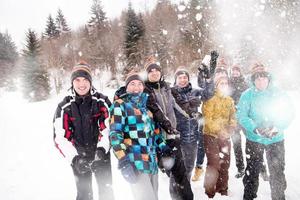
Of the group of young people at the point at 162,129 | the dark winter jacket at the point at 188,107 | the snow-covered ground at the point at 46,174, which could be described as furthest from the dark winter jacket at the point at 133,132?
the snow-covered ground at the point at 46,174

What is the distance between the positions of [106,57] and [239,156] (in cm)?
4390

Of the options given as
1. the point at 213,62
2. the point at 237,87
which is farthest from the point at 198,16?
the point at 213,62

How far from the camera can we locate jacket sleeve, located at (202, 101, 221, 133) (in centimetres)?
536

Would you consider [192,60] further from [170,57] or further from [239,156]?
[239,156]

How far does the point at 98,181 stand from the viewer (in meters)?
4.29

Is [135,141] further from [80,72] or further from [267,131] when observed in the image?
[267,131]

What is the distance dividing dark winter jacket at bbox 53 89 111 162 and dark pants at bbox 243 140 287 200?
8.11 ft

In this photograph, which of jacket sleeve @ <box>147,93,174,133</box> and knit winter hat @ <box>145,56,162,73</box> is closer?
jacket sleeve @ <box>147,93,174,133</box>

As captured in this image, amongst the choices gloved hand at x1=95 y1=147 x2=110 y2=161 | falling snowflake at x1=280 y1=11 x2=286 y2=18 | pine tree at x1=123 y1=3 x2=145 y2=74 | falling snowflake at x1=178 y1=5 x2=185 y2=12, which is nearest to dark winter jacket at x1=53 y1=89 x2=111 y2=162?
gloved hand at x1=95 y1=147 x2=110 y2=161

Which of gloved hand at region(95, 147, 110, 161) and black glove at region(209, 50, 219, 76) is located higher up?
black glove at region(209, 50, 219, 76)

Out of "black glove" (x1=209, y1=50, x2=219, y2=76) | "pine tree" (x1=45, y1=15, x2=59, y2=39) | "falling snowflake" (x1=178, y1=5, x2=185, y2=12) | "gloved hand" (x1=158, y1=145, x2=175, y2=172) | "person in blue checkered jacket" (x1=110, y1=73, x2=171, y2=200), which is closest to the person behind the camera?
"person in blue checkered jacket" (x1=110, y1=73, x2=171, y2=200)

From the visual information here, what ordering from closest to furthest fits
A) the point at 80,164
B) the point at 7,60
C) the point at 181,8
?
the point at 80,164 < the point at 181,8 < the point at 7,60

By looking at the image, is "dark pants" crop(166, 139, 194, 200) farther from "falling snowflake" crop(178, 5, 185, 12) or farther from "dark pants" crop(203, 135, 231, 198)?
"falling snowflake" crop(178, 5, 185, 12)

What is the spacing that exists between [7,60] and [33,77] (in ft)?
82.6
